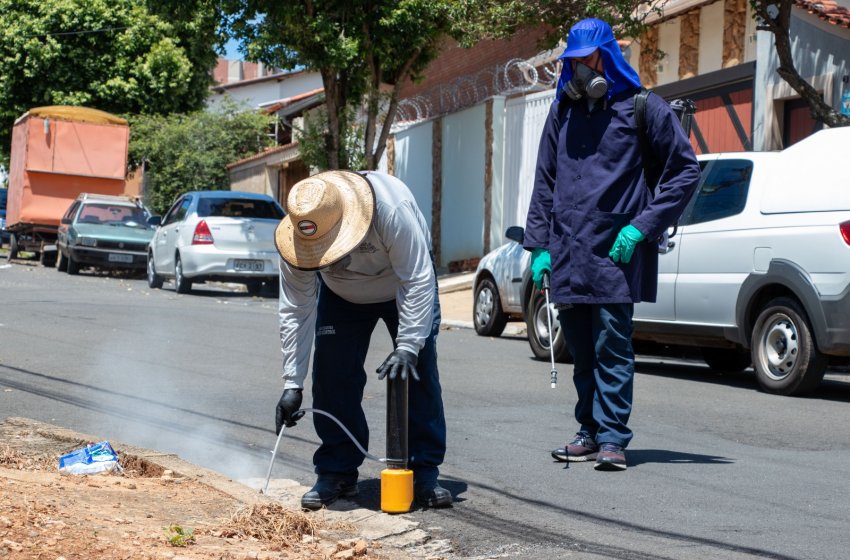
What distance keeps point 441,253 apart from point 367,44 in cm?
615

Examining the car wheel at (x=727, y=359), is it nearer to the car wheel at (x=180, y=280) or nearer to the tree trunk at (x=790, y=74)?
the tree trunk at (x=790, y=74)

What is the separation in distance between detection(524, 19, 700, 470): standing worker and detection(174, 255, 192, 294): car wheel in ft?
47.1

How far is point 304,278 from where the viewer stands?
17.4ft

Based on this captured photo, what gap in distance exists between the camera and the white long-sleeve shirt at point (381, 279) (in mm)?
5160

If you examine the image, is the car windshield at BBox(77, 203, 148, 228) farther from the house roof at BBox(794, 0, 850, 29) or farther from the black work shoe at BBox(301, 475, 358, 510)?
the black work shoe at BBox(301, 475, 358, 510)

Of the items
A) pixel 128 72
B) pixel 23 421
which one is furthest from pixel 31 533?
pixel 128 72

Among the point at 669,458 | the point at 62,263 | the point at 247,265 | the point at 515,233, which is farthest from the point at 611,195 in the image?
the point at 62,263

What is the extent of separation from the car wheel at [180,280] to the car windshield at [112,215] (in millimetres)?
5778

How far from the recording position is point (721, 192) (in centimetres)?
1023

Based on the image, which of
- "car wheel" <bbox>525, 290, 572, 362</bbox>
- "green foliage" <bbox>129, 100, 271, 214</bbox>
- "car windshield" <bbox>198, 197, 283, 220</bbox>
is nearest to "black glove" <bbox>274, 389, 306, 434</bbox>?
"car wheel" <bbox>525, 290, 572, 362</bbox>

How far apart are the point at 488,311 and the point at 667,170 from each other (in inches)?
309

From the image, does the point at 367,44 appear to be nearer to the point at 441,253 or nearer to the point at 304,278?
Result: the point at 441,253

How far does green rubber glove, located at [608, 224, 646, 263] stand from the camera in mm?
6152

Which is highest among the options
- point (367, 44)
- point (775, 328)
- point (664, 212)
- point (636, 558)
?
point (367, 44)
